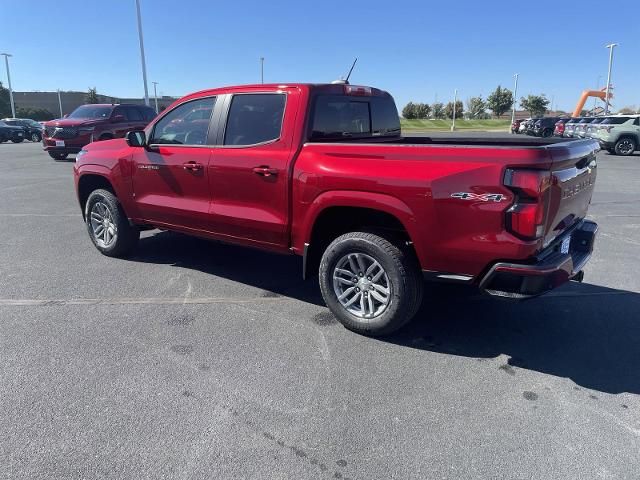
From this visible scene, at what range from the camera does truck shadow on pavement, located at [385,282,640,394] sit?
3492 mm

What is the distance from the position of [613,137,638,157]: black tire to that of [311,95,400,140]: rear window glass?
765 inches

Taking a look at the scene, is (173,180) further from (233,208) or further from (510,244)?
(510,244)

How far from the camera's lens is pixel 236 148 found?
4.49 metres

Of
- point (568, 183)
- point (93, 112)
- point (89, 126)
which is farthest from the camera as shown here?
point (93, 112)

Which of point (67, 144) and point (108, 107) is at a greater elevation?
point (108, 107)

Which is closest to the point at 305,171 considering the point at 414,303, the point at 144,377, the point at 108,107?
the point at 414,303

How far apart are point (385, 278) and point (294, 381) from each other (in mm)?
1046

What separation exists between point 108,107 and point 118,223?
12.3 meters

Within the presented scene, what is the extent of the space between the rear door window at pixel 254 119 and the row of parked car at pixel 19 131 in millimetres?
33056

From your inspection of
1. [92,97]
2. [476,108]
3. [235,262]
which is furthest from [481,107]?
[235,262]

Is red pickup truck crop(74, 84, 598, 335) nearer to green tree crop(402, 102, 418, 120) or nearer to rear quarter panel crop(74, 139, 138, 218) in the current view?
rear quarter panel crop(74, 139, 138, 218)

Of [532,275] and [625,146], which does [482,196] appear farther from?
[625,146]

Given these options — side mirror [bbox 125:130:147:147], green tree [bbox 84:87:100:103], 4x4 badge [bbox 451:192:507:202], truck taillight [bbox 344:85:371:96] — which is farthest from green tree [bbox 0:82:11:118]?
4x4 badge [bbox 451:192:507:202]

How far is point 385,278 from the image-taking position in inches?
150
